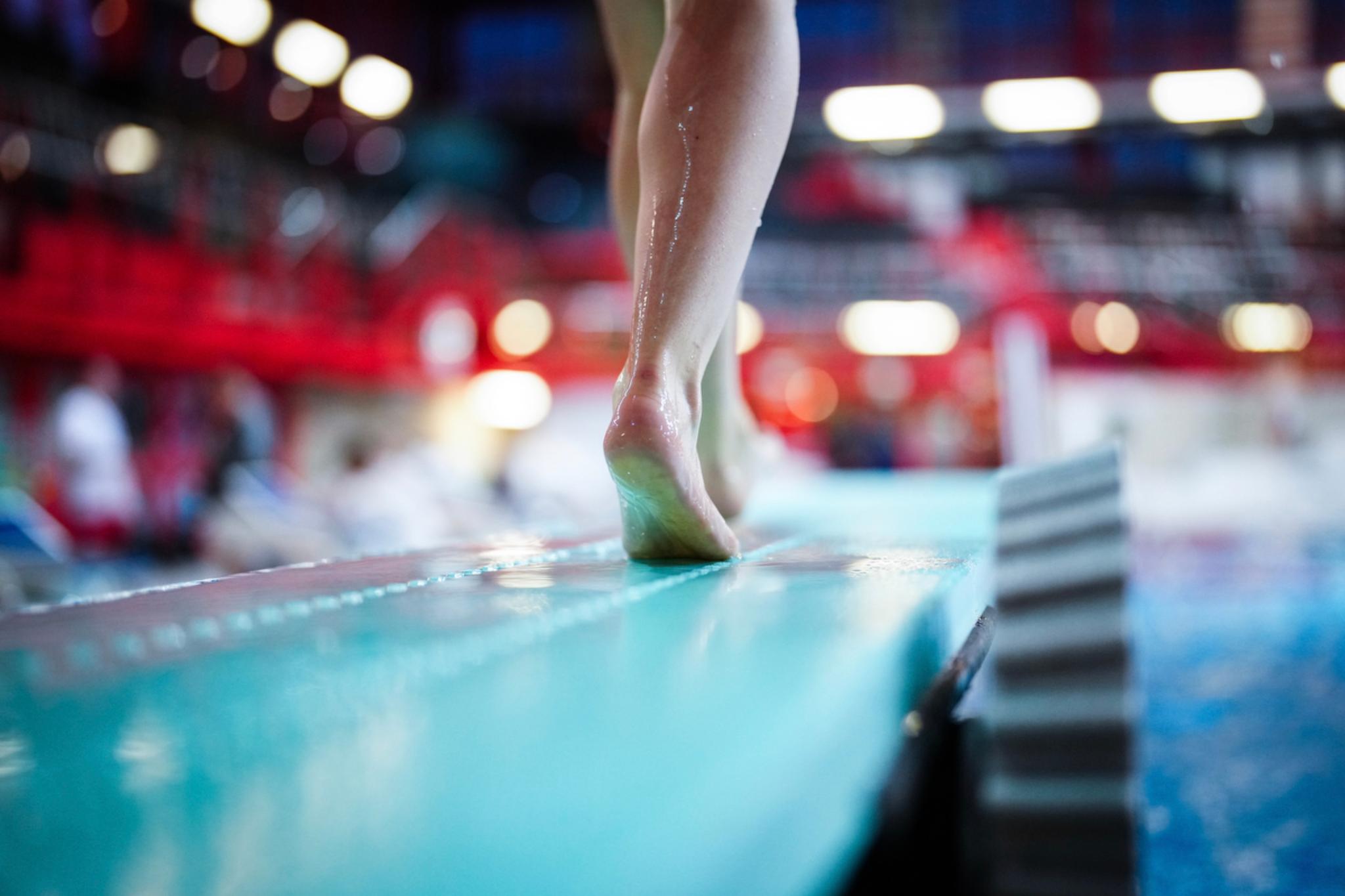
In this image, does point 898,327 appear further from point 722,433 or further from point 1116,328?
point 722,433

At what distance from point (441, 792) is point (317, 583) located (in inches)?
16.1

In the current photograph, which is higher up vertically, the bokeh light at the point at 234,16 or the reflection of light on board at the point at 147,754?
the bokeh light at the point at 234,16

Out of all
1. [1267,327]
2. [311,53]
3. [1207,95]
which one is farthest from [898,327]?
[311,53]

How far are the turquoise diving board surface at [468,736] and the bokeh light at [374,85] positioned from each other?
22.1ft

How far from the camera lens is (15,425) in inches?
234

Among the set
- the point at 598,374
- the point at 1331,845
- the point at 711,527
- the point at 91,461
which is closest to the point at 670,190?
the point at 711,527

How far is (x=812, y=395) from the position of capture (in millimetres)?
17047

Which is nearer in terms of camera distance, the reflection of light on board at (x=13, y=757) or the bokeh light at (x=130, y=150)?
the reflection of light on board at (x=13, y=757)

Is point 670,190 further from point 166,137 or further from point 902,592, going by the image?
point 166,137

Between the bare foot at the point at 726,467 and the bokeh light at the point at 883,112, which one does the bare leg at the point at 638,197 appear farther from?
the bokeh light at the point at 883,112

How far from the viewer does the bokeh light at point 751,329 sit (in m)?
10.2

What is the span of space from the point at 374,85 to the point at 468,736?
7.15 m

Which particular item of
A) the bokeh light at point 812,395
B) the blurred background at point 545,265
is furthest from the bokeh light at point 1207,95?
the bokeh light at point 812,395

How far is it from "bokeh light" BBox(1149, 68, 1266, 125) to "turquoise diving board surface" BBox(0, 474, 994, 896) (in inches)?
232
